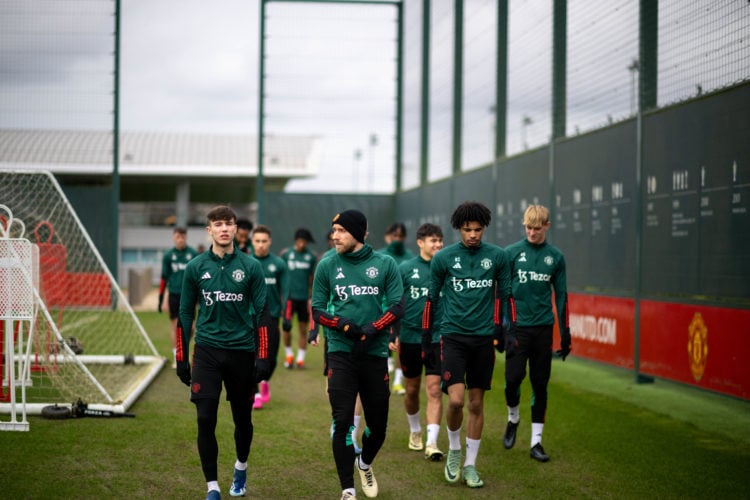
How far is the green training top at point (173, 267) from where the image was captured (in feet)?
42.7

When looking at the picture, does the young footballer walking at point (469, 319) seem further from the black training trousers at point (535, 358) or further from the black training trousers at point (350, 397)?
the black training trousers at point (535, 358)

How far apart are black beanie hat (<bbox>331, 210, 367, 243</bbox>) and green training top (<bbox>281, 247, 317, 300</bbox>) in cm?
804

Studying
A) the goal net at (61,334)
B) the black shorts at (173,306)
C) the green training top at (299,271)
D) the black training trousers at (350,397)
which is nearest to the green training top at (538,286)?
the black training trousers at (350,397)

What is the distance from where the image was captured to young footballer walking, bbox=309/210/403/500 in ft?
19.2

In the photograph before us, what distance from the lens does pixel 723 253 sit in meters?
9.59

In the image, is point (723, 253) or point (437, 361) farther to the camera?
point (723, 253)

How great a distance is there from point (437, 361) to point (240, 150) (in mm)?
38222

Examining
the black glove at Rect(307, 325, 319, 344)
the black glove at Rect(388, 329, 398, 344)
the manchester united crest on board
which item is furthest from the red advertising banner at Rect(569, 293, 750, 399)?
the black glove at Rect(307, 325, 319, 344)

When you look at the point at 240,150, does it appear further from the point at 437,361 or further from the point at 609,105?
the point at 437,361

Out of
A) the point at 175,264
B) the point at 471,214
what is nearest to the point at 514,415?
the point at 471,214

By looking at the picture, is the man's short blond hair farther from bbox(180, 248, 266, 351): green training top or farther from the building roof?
the building roof

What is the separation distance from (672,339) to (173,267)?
713cm

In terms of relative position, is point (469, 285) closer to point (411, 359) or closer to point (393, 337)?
point (393, 337)

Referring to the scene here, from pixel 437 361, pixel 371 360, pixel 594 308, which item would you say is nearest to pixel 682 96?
pixel 594 308
